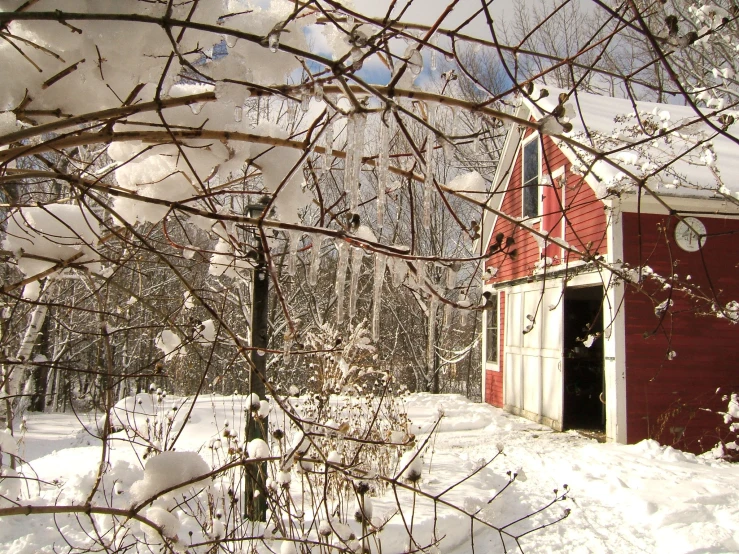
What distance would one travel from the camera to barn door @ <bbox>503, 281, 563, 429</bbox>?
26.0 ft

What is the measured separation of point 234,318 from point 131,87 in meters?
15.8

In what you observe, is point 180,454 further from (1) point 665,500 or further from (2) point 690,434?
(2) point 690,434

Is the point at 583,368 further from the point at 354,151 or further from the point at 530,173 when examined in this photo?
the point at 354,151

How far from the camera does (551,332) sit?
815 centimetres

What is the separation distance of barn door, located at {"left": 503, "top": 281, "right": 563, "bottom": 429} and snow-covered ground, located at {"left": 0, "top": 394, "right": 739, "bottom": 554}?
0.92 meters

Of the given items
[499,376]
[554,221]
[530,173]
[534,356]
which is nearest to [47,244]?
[554,221]

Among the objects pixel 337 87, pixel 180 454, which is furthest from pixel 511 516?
pixel 337 87

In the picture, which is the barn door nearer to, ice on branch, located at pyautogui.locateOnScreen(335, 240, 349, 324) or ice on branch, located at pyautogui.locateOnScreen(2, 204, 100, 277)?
ice on branch, located at pyautogui.locateOnScreen(335, 240, 349, 324)

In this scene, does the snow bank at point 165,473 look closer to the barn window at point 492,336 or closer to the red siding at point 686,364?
the red siding at point 686,364

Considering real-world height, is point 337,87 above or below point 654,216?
below

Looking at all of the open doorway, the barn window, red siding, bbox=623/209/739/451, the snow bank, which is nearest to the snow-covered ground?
red siding, bbox=623/209/739/451

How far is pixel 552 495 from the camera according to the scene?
4.93 m

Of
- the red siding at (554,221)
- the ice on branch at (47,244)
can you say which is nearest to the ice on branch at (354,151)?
the ice on branch at (47,244)

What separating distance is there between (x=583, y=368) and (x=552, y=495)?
4260 millimetres
